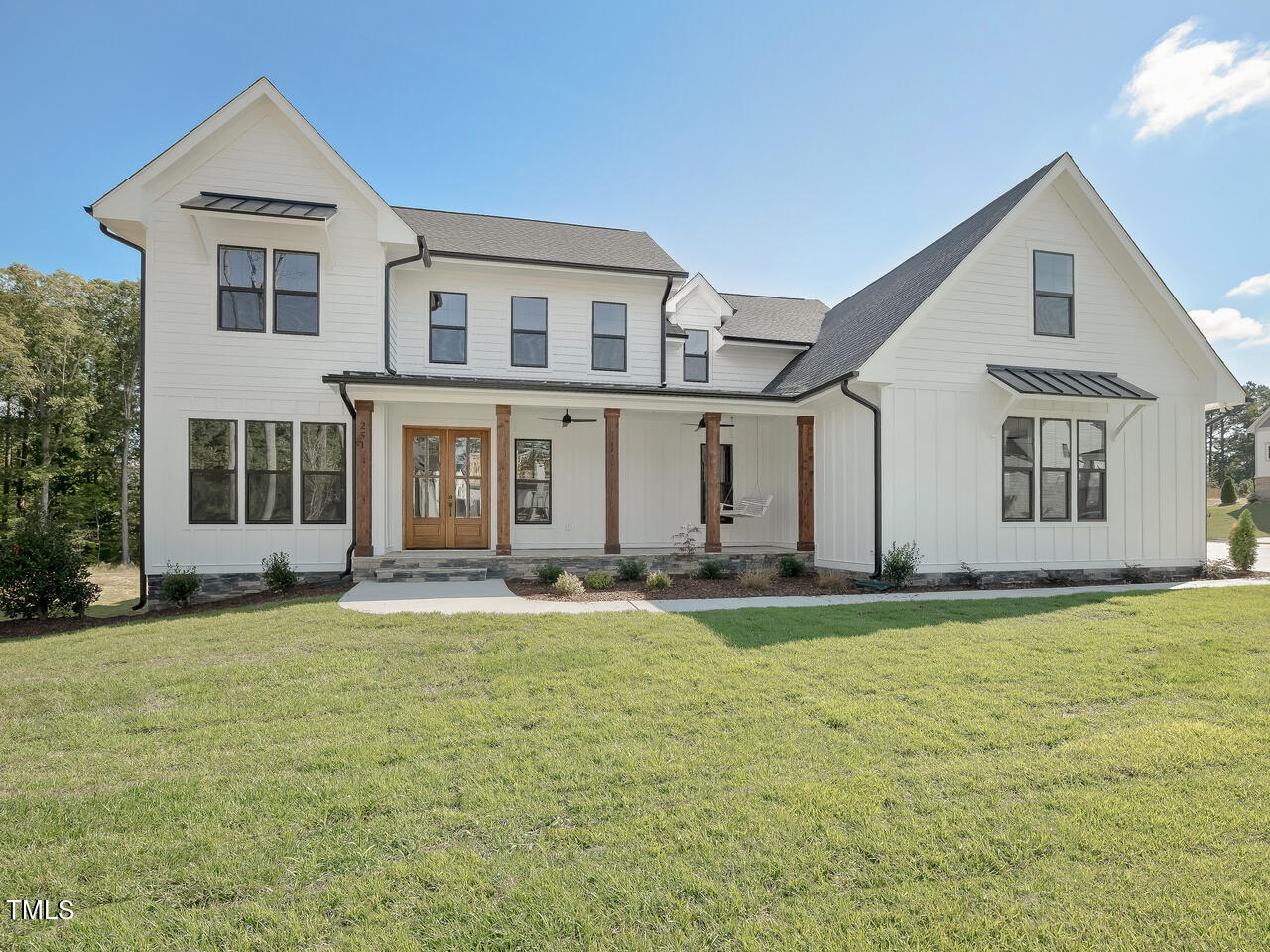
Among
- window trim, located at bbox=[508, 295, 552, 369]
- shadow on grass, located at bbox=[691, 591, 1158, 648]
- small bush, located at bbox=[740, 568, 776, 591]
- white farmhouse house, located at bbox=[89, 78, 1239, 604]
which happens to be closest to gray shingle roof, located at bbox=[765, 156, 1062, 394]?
white farmhouse house, located at bbox=[89, 78, 1239, 604]

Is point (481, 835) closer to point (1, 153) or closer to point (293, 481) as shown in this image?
point (293, 481)

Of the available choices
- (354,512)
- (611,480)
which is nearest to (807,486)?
(611,480)

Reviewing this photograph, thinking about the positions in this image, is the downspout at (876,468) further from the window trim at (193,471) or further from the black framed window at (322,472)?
the window trim at (193,471)

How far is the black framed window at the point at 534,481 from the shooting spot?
43.5 feet

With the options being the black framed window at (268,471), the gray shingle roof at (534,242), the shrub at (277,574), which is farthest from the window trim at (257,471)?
the gray shingle roof at (534,242)

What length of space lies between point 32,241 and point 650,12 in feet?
83.5

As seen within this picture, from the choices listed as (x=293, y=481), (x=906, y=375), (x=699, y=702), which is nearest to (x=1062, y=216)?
(x=906, y=375)

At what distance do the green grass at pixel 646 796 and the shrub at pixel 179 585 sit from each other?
14.2 feet

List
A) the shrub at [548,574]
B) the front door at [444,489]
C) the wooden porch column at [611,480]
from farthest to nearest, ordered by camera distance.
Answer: the front door at [444,489]
the wooden porch column at [611,480]
the shrub at [548,574]

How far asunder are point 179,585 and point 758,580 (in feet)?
29.7

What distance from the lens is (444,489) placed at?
12.6 m

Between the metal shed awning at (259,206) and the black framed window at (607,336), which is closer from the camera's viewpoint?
the metal shed awning at (259,206)

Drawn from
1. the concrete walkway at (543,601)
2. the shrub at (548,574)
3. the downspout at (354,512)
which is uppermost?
the downspout at (354,512)

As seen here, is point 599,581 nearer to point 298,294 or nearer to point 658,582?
point 658,582
